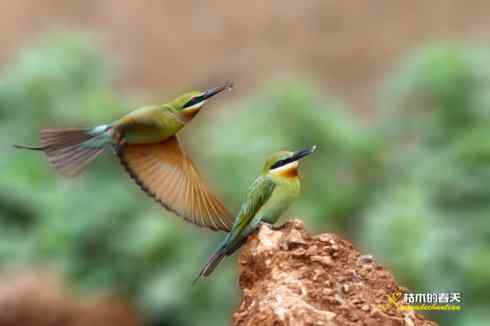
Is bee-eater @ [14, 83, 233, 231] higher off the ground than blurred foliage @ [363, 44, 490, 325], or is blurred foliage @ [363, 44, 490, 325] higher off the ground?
blurred foliage @ [363, 44, 490, 325]

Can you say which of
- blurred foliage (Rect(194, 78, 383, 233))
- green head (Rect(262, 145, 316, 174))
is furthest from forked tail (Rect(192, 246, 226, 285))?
blurred foliage (Rect(194, 78, 383, 233))

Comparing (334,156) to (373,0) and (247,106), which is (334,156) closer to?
(247,106)

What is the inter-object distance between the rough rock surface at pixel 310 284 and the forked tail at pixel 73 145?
51cm

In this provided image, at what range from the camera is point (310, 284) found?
291 centimetres

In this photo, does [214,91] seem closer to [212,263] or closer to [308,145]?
[212,263]

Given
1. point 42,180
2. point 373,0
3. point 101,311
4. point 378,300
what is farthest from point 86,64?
point 378,300

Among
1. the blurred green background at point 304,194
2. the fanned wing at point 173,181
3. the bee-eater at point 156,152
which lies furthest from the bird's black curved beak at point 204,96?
the blurred green background at point 304,194

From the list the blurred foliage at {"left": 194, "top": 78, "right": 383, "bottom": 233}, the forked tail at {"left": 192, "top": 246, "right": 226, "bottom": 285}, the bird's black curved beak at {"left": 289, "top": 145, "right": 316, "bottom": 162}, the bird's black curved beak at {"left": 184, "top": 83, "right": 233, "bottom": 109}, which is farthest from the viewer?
the blurred foliage at {"left": 194, "top": 78, "right": 383, "bottom": 233}

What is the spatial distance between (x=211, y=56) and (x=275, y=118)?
4.56 m

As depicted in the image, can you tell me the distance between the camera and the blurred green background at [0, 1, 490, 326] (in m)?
6.47

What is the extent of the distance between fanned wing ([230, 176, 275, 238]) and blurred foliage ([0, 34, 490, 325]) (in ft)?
9.59

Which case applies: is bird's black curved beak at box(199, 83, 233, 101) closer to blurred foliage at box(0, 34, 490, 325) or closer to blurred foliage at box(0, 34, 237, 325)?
blurred foliage at box(0, 34, 490, 325)

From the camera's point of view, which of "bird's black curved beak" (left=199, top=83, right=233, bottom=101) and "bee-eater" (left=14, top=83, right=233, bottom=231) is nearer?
"bird's black curved beak" (left=199, top=83, right=233, bottom=101)

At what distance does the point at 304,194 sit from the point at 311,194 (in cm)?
11
